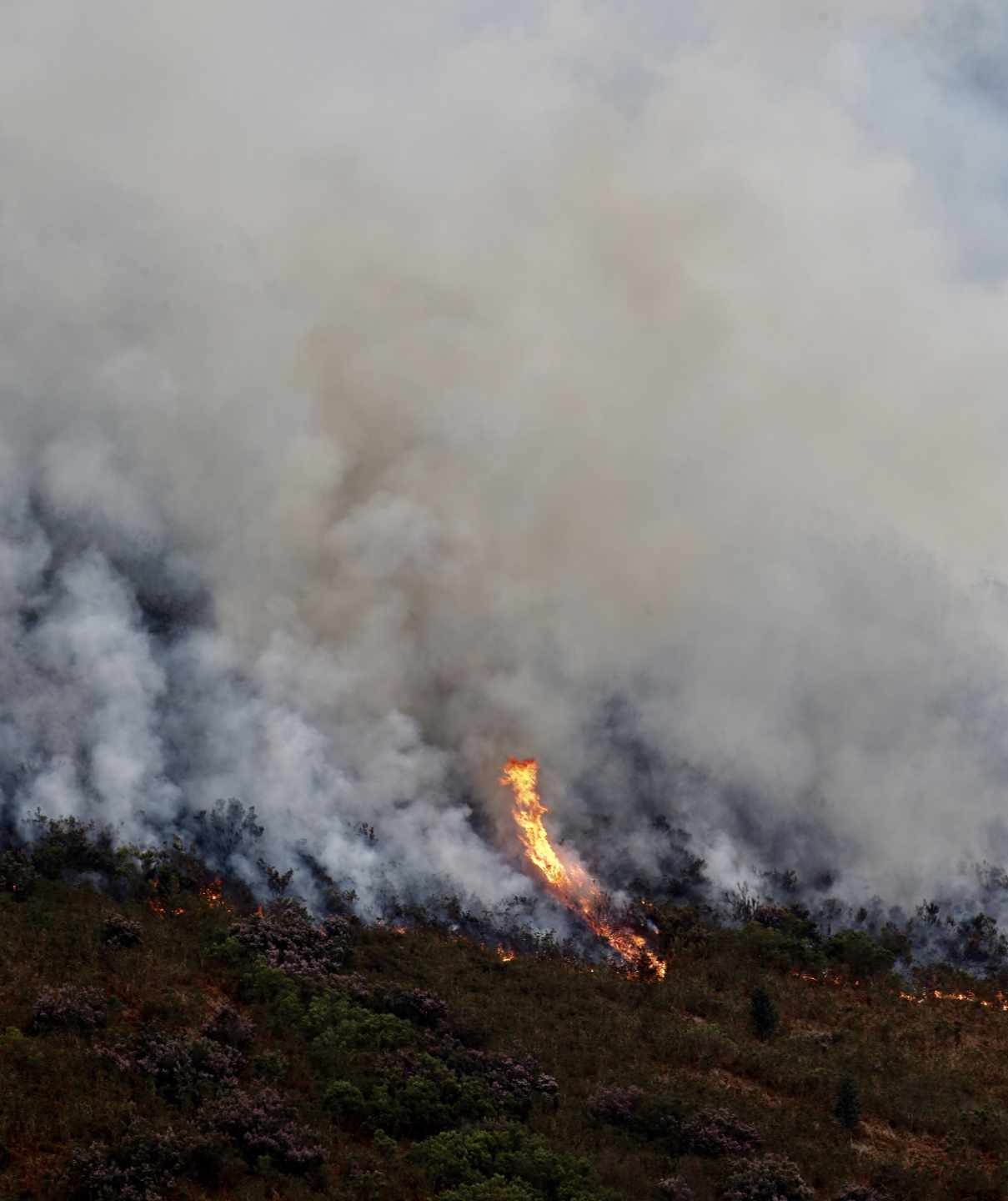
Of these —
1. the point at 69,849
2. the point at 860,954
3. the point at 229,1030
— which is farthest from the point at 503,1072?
the point at 860,954


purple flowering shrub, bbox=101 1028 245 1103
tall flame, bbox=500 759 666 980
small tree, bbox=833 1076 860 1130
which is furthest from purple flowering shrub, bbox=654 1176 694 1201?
tall flame, bbox=500 759 666 980

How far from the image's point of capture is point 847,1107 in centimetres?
5194

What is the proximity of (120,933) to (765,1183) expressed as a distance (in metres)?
21.6

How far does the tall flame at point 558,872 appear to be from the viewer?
66.1 metres

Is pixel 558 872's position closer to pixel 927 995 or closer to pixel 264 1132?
pixel 927 995

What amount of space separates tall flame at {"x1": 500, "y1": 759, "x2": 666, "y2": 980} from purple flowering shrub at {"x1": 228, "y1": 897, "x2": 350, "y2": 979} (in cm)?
1140

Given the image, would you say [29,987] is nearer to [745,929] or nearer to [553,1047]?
[553,1047]

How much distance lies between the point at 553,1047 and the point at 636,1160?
7.50 meters

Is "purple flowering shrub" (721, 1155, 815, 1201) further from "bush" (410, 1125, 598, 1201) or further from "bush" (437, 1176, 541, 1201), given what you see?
"bush" (437, 1176, 541, 1201)

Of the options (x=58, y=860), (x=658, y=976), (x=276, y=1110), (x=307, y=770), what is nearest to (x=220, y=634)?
(x=307, y=770)

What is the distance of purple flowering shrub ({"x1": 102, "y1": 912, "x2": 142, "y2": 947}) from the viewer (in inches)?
2148

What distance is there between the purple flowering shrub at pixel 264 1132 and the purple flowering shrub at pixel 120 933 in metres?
10.0

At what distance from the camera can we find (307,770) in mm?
69062

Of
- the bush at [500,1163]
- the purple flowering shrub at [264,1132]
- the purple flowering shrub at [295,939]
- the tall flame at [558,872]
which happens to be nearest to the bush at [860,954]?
the tall flame at [558,872]
